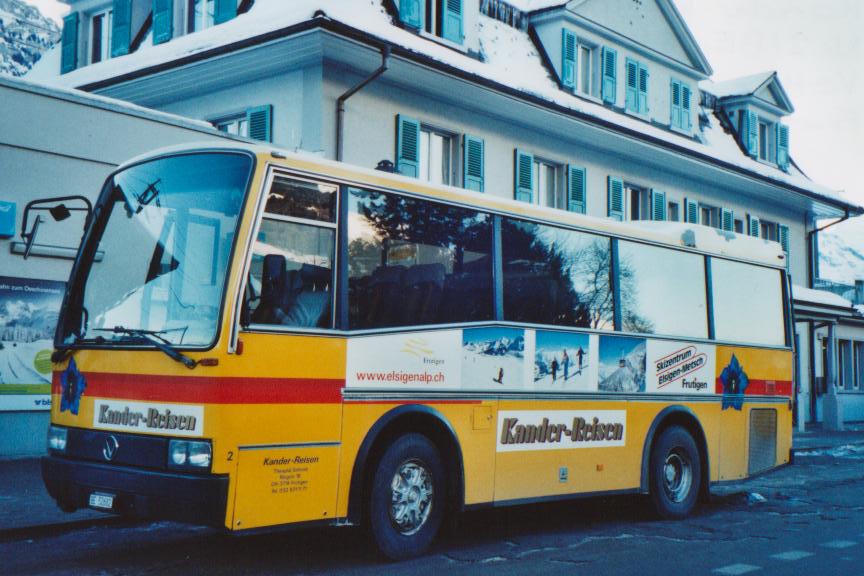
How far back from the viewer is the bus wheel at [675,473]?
36.5 feet

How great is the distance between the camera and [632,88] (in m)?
26.2

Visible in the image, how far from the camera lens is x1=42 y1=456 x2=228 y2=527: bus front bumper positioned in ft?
22.1

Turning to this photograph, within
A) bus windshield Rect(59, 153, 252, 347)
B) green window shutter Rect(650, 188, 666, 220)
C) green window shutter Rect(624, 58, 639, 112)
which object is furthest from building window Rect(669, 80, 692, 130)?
bus windshield Rect(59, 153, 252, 347)

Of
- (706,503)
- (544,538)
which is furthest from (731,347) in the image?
(544,538)

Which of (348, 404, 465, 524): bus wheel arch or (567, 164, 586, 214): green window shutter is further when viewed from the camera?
(567, 164, 586, 214): green window shutter

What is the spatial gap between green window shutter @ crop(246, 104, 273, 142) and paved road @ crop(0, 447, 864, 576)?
908cm

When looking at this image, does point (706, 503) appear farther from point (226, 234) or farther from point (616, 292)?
point (226, 234)

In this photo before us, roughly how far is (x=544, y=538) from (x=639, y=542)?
853 millimetres

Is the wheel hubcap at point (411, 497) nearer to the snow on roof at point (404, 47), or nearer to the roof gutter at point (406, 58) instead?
the roof gutter at point (406, 58)

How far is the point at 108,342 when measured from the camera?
294 inches

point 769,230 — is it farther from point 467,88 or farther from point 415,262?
point 415,262

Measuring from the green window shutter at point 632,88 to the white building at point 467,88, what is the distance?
48 millimetres

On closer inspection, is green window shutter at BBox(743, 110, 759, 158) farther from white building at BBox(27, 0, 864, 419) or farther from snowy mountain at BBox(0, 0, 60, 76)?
snowy mountain at BBox(0, 0, 60, 76)

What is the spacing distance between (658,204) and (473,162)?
7383mm
